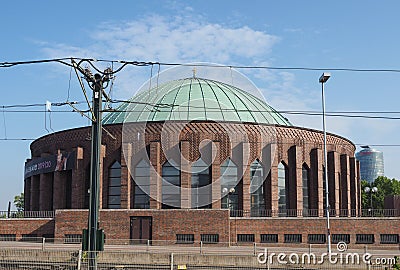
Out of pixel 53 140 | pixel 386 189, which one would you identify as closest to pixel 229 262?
pixel 53 140

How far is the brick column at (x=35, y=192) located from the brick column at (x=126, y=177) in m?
13.4

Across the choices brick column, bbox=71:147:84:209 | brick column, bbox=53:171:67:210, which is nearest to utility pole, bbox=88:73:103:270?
brick column, bbox=71:147:84:209

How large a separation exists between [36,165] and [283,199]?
24228 mm

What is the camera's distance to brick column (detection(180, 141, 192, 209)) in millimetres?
43375

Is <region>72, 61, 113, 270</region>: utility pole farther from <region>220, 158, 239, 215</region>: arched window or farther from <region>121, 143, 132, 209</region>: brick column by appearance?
<region>220, 158, 239, 215</region>: arched window

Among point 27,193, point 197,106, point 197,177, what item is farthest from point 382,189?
point 27,193

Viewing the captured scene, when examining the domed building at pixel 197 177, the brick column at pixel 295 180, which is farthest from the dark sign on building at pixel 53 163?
the brick column at pixel 295 180

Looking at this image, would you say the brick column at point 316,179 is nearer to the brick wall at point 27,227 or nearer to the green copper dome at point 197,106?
the green copper dome at point 197,106

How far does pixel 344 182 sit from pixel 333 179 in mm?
2779

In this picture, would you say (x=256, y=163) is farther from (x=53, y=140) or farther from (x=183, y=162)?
(x=53, y=140)

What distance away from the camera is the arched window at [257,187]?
45.9m

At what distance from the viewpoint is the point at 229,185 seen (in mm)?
45344

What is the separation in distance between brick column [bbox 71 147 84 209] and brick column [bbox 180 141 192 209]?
958 centimetres

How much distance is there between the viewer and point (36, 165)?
52938 mm
